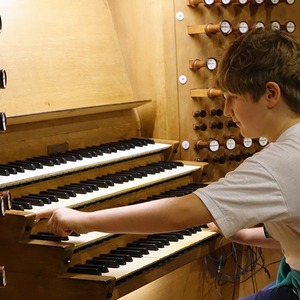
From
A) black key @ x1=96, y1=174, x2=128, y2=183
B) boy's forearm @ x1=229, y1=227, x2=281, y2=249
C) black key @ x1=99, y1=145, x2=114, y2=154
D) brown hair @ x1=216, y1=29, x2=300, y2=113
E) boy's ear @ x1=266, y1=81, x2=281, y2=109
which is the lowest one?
boy's forearm @ x1=229, y1=227, x2=281, y2=249

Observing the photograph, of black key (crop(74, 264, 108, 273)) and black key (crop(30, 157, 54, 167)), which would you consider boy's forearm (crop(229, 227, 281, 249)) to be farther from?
black key (crop(30, 157, 54, 167))

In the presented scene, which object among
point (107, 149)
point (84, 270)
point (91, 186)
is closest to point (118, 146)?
point (107, 149)

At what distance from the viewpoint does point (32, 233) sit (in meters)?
2.77

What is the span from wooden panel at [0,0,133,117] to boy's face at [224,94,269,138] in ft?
4.11

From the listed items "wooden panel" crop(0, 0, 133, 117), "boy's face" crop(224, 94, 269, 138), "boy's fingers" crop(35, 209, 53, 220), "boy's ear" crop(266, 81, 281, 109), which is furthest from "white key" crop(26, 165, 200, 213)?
"boy's ear" crop(266, 81, 281, 109)

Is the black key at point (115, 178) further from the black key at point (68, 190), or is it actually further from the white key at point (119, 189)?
the black key at point (68, 190)

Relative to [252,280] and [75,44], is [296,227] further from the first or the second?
[252,280]

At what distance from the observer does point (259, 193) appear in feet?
6.45

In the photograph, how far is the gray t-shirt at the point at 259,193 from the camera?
1968 millimetres

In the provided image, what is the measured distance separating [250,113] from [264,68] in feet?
0.43

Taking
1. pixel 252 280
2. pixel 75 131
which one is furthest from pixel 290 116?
pixel 252 280

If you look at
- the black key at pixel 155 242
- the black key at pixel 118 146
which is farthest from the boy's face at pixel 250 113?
the black key at pixel 118 146

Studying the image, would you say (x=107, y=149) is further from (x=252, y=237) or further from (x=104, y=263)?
(x=252, y=237)

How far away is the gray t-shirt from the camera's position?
1.97 meters
